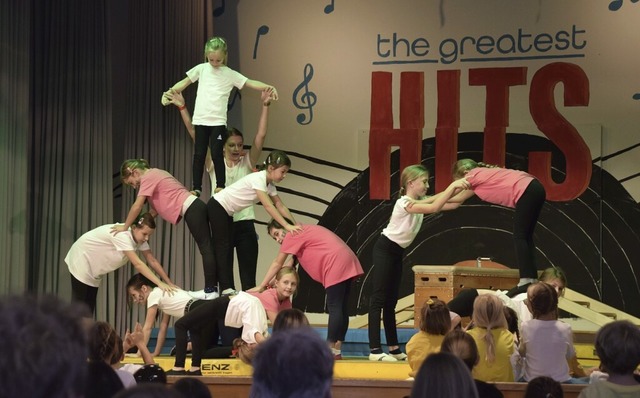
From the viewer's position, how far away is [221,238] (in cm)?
699

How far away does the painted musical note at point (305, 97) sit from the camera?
399 inches

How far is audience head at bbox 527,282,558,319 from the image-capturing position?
16.8 ft

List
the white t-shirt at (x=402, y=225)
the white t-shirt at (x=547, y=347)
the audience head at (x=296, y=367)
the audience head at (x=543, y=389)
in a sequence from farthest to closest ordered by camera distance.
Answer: the white t-shirt at (x=402, y=225) → the white t-shirt at (x=547, y=347) → the audience head at (x=543, y=389) → the audience head at (x=296, y=367)

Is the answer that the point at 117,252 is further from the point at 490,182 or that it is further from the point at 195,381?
the point at 195,381

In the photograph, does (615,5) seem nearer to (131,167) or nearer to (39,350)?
(131,167)

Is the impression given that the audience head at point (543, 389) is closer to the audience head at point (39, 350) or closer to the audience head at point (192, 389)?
the audience head at point (192, 389)

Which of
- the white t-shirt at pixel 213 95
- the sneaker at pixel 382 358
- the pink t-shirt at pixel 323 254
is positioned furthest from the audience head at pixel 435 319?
the white t-shirt at pixel 213 95

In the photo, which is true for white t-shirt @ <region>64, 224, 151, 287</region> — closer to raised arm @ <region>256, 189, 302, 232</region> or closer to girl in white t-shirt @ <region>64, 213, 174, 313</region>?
girl in white t-shirt @ <region>64, 213, 174, 313</region>

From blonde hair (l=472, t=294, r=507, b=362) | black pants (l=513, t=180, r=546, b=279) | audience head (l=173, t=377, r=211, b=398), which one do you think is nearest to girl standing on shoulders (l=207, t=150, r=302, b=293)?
black pants (l=513, t=180, r=546, b=279)

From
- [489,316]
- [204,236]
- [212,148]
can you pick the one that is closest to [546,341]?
[489,316]

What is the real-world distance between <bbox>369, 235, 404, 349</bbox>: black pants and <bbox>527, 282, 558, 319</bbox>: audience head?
1.66 metres

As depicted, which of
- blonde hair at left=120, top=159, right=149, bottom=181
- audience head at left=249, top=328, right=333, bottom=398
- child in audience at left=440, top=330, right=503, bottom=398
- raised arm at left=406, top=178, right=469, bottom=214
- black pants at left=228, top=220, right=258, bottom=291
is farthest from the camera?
black pants at left=228, top=220, right=258, bottom=291

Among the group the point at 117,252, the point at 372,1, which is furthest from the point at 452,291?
the point at 372,1

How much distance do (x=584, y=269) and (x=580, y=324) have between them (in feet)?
1.82
